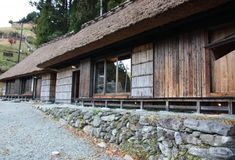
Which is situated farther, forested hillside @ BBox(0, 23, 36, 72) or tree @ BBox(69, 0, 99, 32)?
forested hillside @ BBox(0, 23, 36, 72)

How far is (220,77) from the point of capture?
5.95 metres

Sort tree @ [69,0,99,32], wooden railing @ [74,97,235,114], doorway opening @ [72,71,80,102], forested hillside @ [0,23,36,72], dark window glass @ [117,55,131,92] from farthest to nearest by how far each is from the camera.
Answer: forested hillside @ [0,23,36,72], tree @ [69,0,99,32], doorway opening @ [72,71,80,102], dark window glass @ [117,55,131,92], wooden railing @ [74,97,235,114]

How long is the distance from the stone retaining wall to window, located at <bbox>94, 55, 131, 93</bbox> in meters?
1.34

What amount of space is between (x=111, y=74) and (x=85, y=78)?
5.77 ft

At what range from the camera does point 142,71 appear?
820 centimetres

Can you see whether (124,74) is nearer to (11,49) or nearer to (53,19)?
(53,19)

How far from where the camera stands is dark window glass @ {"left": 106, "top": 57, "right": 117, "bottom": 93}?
966 cm

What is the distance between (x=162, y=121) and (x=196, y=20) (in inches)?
110

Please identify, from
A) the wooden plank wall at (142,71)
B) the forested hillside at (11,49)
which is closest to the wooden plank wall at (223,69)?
the wooden plank wall at (142,71)

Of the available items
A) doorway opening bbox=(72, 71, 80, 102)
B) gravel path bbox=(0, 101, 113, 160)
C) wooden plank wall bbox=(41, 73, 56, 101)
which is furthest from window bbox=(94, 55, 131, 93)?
wooden plank wall bbox=(41, 73, 56, 101)

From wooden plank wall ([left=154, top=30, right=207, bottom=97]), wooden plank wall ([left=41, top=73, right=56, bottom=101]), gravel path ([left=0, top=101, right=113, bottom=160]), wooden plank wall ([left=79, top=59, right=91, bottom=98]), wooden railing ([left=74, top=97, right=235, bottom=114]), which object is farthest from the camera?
wooden plank wall ([left=41, top=73, right=56, bottom=101])

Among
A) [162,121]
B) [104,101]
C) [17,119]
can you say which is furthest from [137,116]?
[17,119]

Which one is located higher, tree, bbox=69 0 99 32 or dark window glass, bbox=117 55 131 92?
tree, bbox=69 0 99 32

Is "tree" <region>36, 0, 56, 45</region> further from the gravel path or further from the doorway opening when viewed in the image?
the gravel path
